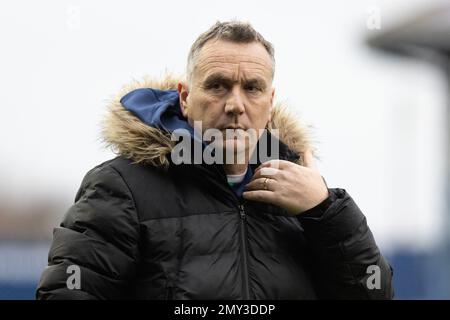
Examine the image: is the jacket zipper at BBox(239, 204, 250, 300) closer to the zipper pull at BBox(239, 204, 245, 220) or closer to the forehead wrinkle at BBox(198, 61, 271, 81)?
the zipper pull at BBox(239, 204, 245, 220)

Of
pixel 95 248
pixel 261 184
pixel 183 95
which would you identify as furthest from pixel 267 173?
pixel 95 248

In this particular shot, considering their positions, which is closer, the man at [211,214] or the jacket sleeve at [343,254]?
the man at [211,214]

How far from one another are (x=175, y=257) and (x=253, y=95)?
22.3 inches

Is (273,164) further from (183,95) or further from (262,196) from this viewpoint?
(183,95)

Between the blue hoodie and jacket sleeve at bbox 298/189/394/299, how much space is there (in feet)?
0.87

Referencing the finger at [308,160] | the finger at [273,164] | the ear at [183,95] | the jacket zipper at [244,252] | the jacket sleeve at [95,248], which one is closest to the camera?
the jacket sleeve at [95,248]

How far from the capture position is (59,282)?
195 cm

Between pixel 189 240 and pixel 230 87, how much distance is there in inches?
19.5

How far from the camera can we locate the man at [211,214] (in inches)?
79.5

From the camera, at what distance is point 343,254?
218 cm

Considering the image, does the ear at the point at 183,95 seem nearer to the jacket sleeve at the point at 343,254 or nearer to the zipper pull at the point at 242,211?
the zipper pull at the point at 242,211

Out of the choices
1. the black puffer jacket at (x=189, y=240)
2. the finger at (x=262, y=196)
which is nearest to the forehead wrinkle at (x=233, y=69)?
the black puffer jacket at (x=189, y=240)
